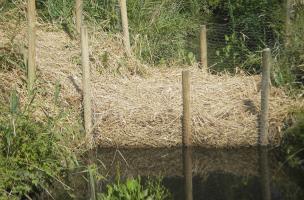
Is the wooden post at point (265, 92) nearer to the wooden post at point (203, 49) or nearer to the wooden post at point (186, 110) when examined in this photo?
the wooden post at point (186, 110)

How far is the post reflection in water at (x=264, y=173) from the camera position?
7.51 meters

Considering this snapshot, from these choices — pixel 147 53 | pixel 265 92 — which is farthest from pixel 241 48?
pixel 265 92

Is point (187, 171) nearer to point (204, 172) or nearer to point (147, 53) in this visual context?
point (204, 172)

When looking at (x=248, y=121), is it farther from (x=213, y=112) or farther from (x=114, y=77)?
(x=114, y=77)

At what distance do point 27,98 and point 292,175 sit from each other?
3.76 m

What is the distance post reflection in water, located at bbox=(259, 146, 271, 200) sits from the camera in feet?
24.6

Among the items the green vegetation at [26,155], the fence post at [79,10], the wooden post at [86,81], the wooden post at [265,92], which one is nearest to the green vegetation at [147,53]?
the green vegetation at [26,155]

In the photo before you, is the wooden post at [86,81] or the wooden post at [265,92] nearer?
the wooden post at [265,92]

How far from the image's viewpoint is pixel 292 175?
26.1 feet

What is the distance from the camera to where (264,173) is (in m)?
8.09

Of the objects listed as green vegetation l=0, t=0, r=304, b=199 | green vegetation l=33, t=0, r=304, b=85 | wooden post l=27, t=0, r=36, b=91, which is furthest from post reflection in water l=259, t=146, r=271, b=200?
wooden post l=27, t=0, r=36, b=91

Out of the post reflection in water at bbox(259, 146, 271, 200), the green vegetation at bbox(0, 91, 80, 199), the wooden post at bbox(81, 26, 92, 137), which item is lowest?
the post reflection in water at bbox(259, 146, 271, 200)

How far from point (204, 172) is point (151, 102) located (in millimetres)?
1564

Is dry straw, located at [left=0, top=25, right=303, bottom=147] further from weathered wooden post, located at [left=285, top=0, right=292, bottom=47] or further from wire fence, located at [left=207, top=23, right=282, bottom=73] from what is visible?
weathered wooden post, located at [left=285, top=0, right=292, bottom=47]
